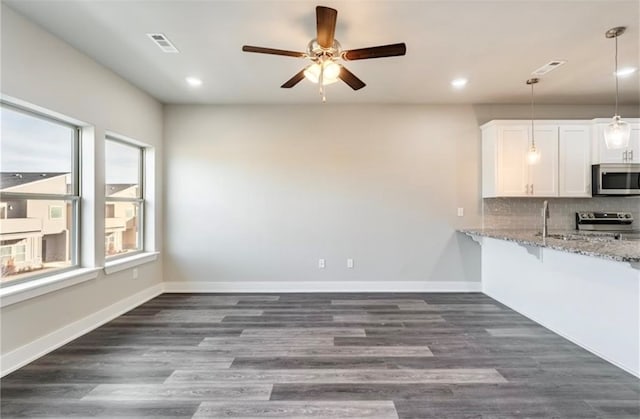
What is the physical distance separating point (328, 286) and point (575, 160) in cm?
378

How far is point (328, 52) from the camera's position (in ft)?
8.02

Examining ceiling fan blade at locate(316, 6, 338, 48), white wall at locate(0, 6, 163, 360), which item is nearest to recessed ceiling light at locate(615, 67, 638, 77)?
ceiling fan blade at locate(316, 6, 338, 48)

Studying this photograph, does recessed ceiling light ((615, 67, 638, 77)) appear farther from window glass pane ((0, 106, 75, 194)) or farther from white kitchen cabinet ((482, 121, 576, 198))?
window glass pane ((0, 106, 75, 194))

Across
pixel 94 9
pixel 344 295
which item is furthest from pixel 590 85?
pixel 94 9

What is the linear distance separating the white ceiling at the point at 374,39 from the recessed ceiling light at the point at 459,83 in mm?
76

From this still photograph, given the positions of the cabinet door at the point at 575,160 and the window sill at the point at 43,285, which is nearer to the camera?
the window sill at the point at 43,285

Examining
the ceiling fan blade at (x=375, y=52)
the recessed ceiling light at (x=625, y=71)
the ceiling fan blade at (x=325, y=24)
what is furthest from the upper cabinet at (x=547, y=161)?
the ceiling fan blade at (x=325, y=24)

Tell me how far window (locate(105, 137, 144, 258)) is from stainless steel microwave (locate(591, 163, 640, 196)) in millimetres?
6177

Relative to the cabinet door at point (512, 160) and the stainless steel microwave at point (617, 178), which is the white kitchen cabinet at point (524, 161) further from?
the stainless steel microwave at point (617, 178)

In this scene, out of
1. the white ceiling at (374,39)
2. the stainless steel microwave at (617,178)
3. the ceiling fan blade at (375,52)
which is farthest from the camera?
the stainless steel microwave at (617,178)

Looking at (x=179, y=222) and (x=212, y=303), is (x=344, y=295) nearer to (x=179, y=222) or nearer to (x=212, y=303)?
(x=212, y=303)

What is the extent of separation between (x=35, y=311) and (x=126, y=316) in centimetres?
107

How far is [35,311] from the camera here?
2598 mm

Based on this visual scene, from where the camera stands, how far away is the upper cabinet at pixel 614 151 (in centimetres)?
416
